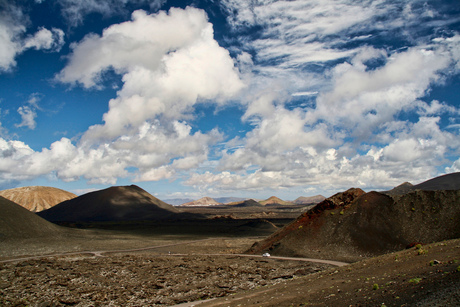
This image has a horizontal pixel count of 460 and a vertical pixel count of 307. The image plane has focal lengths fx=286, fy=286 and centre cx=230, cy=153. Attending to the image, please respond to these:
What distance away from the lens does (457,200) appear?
4700cm

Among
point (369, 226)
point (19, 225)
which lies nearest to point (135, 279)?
point (369, 226)

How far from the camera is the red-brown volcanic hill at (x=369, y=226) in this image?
43.0m

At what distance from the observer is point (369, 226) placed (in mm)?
47375

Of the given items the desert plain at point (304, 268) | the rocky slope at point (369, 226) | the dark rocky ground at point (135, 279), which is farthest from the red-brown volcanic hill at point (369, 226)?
the dark rocky ground at point (135, 279)

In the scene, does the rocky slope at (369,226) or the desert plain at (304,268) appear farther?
the rocky slope at (369,226)

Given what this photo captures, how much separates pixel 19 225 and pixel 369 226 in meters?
85.5

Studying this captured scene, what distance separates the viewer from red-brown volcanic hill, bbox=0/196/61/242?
71500 mm

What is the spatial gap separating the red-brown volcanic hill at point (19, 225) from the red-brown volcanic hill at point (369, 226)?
6022 centimetres

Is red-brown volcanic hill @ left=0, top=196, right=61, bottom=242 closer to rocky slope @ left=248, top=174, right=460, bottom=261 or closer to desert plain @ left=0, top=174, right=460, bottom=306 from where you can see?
desert plain @ left=0, top=174, right=460, bottom=306

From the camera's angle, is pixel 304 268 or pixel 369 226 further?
pixel 369 226

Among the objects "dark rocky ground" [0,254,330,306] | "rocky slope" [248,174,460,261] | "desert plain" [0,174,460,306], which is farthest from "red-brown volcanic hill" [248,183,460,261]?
"dark rocky ground" [0,254,330,306]

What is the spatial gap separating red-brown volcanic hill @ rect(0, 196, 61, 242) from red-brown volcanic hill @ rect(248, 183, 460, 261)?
198 ft

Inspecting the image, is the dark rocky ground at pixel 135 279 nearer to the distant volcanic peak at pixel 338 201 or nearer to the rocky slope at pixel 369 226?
the rocky slope at pixel 369 226

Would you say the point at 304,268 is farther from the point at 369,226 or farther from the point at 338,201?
the point at 338,201
